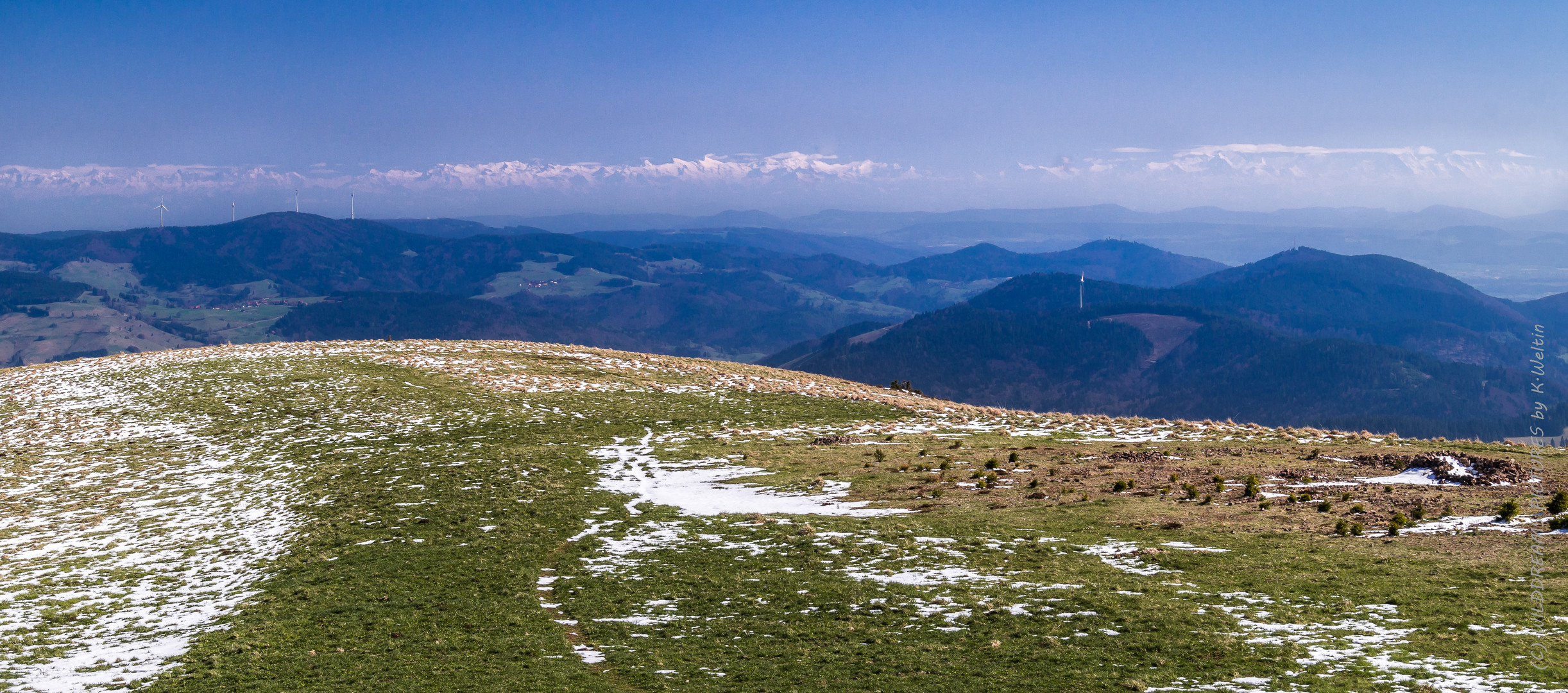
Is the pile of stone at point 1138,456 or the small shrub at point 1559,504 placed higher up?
the small shrub at point 1559,504

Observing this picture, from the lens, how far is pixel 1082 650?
15.8 m

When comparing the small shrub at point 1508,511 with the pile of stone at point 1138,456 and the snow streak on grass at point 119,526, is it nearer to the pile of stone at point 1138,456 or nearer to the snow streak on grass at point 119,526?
the pile of stone at point 1138,456

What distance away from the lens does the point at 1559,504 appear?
72.9 feet

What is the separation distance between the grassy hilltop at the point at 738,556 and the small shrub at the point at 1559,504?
1.22m

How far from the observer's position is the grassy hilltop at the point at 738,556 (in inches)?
627

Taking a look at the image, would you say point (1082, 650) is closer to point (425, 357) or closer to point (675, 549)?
point (675, 549)

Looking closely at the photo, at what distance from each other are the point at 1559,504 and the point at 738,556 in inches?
862

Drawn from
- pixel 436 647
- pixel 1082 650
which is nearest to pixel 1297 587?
pixel 1082 650

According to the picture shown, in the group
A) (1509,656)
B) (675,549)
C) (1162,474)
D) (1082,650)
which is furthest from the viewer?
(1162,474)

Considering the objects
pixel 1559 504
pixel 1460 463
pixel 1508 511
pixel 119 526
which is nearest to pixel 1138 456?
pixel 1460 463

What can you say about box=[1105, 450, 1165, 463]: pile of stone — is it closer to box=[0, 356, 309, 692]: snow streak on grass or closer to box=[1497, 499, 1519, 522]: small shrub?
box=[1497, 499, 1519, 522]: small shrub

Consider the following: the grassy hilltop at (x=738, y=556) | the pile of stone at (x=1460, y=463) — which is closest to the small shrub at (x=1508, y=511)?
the grassy hilltop at (x=738, y=556)

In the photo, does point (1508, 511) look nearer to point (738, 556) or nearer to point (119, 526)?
point (738, 556)

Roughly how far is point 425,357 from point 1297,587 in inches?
2131
